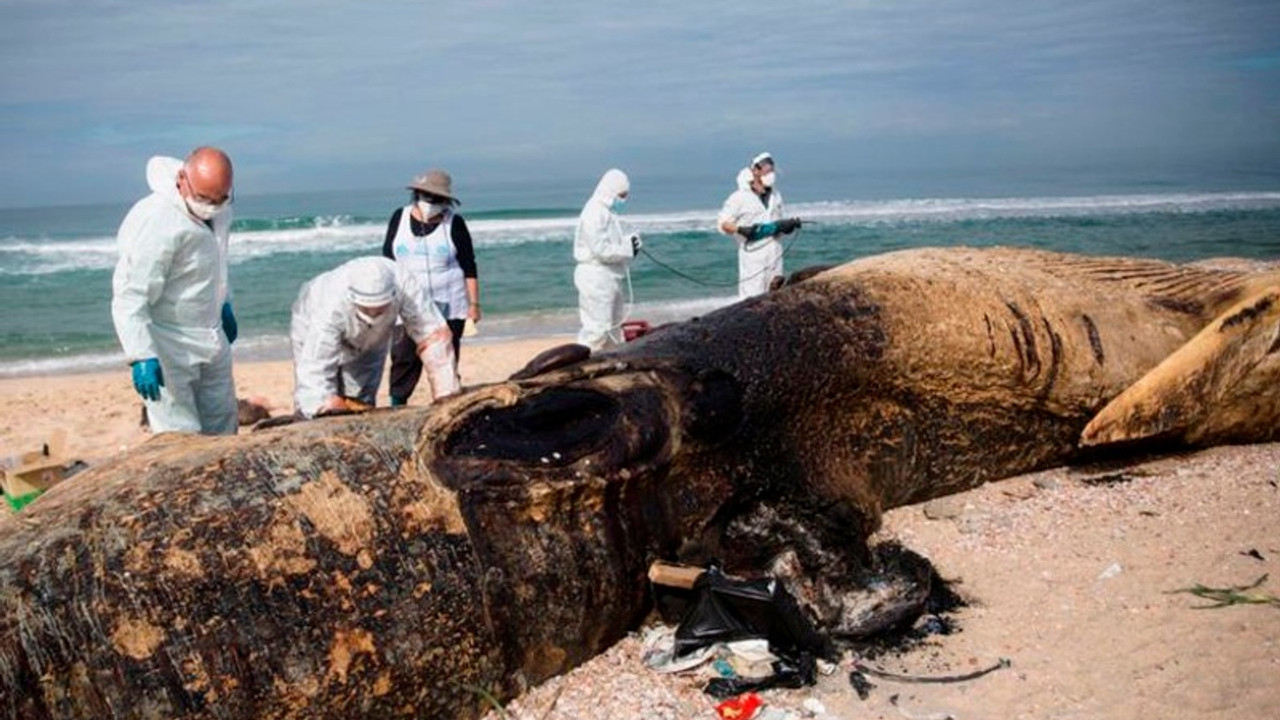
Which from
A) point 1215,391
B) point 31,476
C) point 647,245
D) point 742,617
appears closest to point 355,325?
point 31,476

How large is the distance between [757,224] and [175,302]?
736 centimetres

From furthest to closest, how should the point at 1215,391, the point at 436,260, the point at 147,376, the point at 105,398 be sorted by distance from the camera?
1. the point at 105,398
2. the point at 436,260
3. the point at 1215,391
4. the point at 147,376

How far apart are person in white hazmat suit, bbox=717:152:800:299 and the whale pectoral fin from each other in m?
5.88

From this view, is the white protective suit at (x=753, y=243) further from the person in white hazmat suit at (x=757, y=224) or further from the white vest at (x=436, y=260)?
the white vest at (x=436, y=260)

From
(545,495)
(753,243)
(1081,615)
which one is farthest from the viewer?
(753,243)

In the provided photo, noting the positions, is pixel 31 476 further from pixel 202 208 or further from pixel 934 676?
pixel 934 676

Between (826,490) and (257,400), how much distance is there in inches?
257

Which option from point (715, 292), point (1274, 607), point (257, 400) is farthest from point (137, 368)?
point (715, 292)

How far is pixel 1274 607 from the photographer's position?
14.8 ft

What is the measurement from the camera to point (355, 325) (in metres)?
6.03

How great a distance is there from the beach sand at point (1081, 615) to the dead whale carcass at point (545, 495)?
9.2 inches

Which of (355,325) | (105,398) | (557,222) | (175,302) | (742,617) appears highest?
(557,222)

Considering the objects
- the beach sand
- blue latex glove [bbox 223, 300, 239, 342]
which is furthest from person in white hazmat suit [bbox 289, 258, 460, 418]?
the beach sand

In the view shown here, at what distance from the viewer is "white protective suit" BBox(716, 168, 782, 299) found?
38.6 feet
